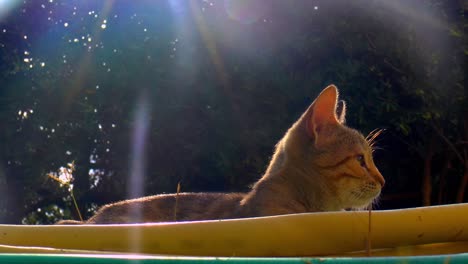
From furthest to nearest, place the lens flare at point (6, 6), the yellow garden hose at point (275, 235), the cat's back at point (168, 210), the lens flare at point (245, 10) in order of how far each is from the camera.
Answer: the lens flare at point (6, 6) → the lens flare at point (245, 10) → the cat's back at point (168, 210) → the yellow garden hose at point (275, 235)

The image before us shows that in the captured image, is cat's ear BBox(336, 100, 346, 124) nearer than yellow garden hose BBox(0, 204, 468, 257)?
No

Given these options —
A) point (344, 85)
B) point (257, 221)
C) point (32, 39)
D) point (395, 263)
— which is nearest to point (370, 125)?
point (344, 85)

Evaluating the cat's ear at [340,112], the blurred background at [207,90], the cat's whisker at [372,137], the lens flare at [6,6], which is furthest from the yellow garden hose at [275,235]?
the lens flare at [6,6]

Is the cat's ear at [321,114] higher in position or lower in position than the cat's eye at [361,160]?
higher

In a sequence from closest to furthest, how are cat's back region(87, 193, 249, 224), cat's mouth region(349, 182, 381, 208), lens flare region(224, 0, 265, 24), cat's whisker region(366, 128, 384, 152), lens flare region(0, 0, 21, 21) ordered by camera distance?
cat's back region(87, 193, 249, 224) → cat's mouth region(349, 182, 381, 208) → cat's whisker region(366, 128, 384, 152) → lens flare region(224, 0, 265, 24) → lens flare region(0, 0, 21, 21)

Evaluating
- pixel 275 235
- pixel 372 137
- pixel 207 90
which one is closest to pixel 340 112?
pixel 372 137

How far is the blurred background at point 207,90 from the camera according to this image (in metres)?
5.10

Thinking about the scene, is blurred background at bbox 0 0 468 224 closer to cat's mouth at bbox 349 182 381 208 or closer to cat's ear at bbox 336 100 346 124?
cat's ear at bbox 336 100 346 124

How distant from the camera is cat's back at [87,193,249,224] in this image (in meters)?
3.55

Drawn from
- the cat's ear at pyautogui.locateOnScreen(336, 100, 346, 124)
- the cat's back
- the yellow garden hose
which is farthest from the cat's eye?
the yellow garden hose

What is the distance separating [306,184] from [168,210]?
834 millimetres

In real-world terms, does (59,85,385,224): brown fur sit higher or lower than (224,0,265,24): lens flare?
lower

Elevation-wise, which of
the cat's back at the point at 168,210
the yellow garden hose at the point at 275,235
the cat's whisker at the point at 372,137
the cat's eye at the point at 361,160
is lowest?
the cat's whisker at the point at 372,137

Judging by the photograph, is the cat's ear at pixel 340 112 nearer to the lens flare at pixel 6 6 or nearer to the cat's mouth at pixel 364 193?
the cat's mouth at pixel 364 193
